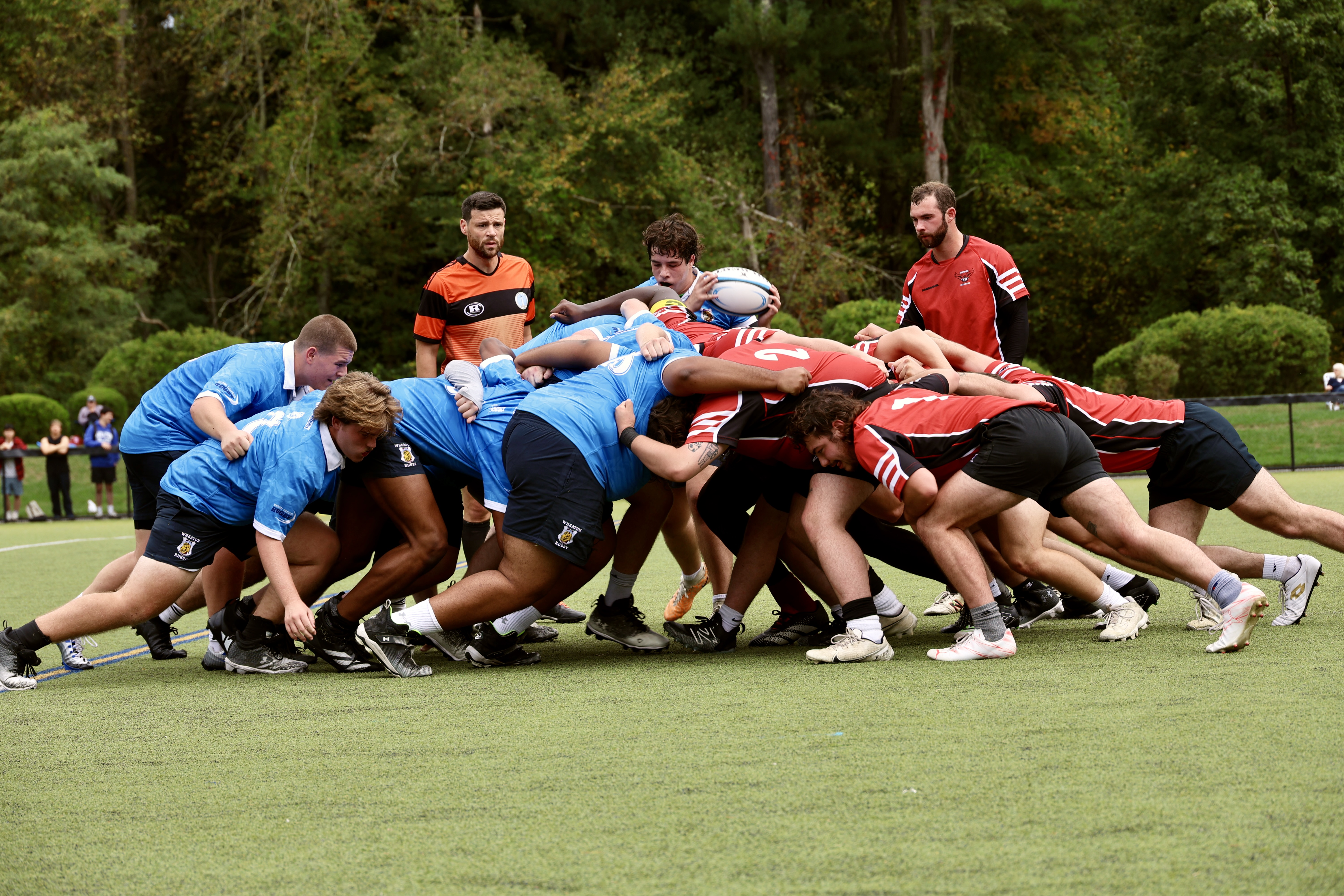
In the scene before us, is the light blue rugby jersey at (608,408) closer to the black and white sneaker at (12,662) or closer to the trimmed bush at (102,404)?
the black and white sneaker at (12,662)

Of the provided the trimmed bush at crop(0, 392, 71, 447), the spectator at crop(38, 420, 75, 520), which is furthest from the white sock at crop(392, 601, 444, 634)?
the trimmed bush at crop(0, 392, 71, 447)

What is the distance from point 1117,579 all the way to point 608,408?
8.46 ft

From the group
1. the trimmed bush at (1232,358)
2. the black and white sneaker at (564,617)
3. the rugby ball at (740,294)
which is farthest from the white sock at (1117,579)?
the trimmed bush at (1232,358)

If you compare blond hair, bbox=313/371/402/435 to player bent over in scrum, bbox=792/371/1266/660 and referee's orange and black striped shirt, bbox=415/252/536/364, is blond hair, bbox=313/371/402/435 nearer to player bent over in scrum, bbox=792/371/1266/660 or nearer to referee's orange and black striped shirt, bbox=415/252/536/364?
player bent over in scrum, bbox=792/371/1266/660

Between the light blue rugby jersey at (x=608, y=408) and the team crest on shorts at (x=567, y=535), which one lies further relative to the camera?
the light blue rugby jersey at (x=608, y=408)

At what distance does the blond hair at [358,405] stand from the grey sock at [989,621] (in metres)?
2.52

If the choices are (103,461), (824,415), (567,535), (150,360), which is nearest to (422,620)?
(567,535)

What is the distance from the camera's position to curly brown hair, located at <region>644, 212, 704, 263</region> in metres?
6.71

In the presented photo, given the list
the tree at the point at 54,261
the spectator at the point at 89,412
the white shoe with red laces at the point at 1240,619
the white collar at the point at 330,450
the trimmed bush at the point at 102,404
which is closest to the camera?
the white shoe with red laces at the point at 1240,619

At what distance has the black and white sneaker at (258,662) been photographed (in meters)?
5.88

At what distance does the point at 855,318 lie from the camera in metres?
23.2

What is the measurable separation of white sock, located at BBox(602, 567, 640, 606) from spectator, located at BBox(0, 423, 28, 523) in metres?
16.6

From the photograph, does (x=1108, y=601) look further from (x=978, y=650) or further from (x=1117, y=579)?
(x=978, y=650)

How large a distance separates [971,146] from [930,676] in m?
30.8
